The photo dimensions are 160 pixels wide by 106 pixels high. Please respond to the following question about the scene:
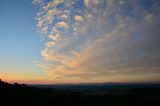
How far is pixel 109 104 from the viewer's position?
3038 cm

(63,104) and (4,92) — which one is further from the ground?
(4,92)

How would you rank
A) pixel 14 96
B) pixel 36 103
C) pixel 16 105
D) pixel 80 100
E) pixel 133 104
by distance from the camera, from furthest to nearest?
pixel 133 104 → pixel 80 100 → pixel 14 96 → pixel 36 103 → pixel 16 105

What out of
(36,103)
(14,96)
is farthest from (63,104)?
(14,96)

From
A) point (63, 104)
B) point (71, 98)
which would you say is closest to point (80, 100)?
point (71, 98)

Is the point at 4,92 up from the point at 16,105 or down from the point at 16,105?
up

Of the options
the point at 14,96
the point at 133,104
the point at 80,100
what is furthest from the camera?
the point at 133,104

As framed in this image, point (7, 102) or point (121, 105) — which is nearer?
point (7, 102)

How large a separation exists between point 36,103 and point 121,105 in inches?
557

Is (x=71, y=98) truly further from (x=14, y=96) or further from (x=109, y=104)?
(x=14, y=96)

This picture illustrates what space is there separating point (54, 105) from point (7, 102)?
6154 mm

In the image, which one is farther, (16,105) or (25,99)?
(25,99)

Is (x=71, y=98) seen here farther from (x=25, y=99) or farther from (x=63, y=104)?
(x=25, y=99)

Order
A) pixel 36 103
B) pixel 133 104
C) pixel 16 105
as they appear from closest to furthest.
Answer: pixel 16 105, pixel 36 103, pixel 133 104

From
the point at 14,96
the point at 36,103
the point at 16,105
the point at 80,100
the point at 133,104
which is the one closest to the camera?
the point at 16,105
